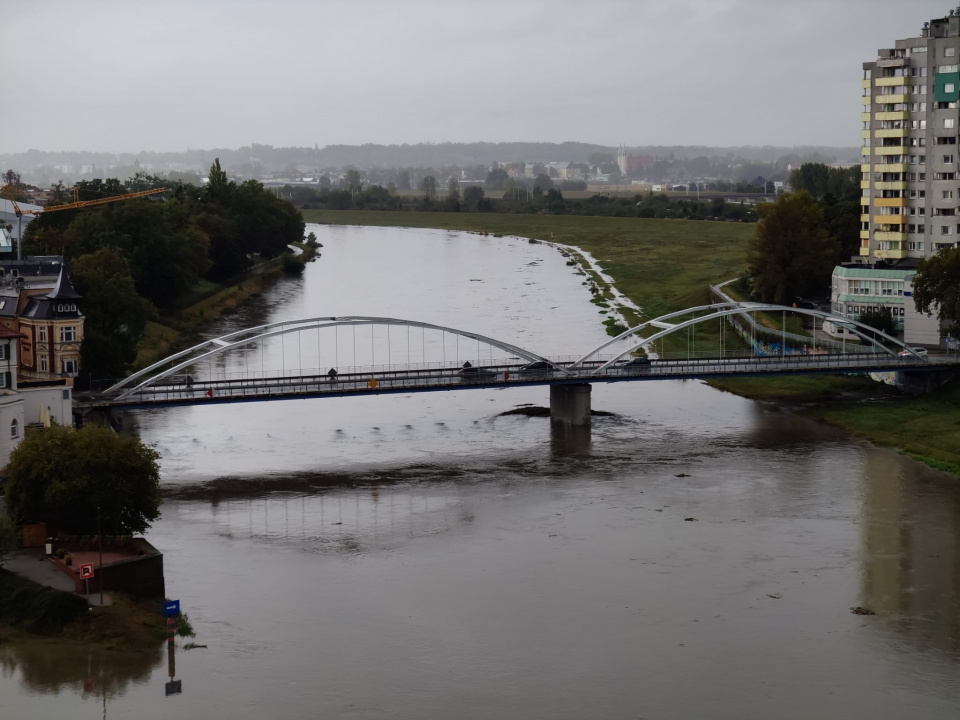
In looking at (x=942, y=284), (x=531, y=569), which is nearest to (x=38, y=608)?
(x=531, y=569)

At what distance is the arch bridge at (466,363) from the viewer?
44469 mm

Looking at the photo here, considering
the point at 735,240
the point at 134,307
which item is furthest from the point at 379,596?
the point at 735,240

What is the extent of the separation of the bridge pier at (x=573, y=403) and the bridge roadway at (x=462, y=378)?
0.89 ft

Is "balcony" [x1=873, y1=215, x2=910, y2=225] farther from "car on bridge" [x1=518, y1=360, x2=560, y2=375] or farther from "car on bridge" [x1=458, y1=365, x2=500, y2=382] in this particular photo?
"car on bridge" [x1=458, y1=365, x2=500, y2=382]

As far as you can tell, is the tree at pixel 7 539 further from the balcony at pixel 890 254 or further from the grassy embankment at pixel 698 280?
the balcony at pixel 890 254

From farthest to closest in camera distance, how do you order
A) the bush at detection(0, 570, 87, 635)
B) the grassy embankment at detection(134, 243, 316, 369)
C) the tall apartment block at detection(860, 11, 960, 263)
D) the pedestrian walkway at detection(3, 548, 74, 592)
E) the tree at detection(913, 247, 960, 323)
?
the grassy embankment at detection(134, 243, 316, 369) → the tall apartment block at detection(860, 11, 960, 263) → the tree at detection(913, 247, 960, 323) → the pedestrian walkway at detection(3, 548, 74, 592) → the bush at detection(0, 570, 87, 635)

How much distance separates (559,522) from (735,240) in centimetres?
8517

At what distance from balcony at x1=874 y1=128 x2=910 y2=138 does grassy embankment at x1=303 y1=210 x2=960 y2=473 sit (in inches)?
358

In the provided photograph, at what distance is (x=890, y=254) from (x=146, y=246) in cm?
3583

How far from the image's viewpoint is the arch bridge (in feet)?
146

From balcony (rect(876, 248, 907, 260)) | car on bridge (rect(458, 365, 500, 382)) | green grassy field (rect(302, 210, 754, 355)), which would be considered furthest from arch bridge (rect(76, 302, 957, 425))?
green grassy field (rect(302, 210, 754, 355))

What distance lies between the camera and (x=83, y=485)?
104 feet

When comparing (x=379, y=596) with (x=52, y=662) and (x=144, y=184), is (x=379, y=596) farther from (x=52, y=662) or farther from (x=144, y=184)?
(x=144, y=184)

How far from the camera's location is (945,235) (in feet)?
208
